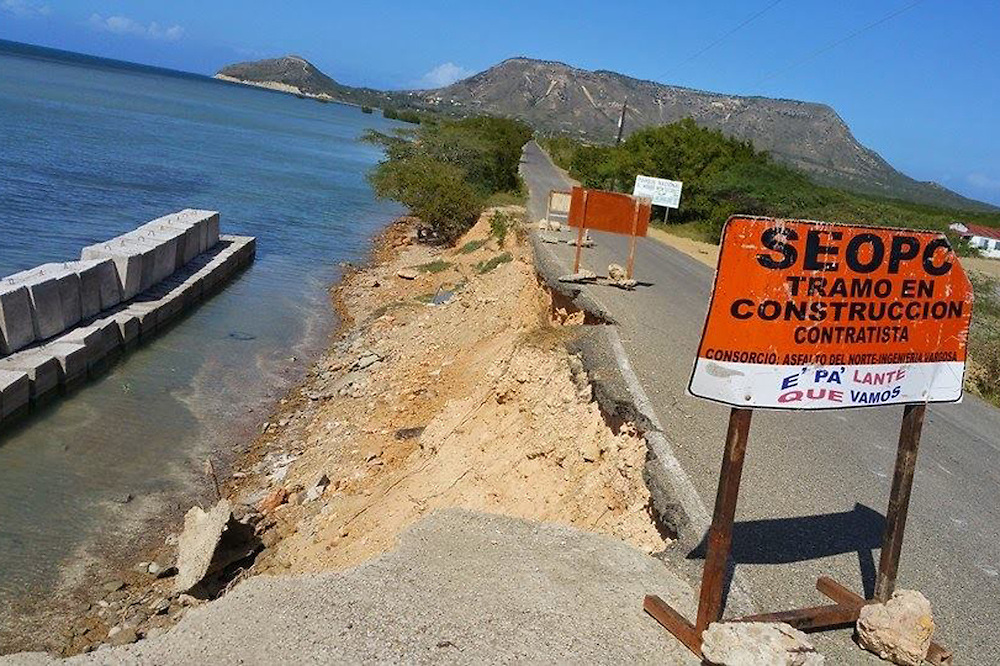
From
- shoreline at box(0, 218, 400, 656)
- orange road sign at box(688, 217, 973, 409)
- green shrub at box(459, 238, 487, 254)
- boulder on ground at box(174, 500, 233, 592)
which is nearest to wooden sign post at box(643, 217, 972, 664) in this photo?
orange road sign at box(688, 217, 973, 409)

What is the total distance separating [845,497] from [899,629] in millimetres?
2643

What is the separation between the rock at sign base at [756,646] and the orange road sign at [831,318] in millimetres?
1185

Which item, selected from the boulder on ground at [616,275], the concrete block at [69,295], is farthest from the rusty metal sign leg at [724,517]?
the concrete block at [69,295]

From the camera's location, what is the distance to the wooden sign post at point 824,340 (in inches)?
193

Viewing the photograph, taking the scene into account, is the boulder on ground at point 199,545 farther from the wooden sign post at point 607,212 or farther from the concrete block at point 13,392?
the wooden sign post at point 607,212

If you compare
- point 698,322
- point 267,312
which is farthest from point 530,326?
point 267,312

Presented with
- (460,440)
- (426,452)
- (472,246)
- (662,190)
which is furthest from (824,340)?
(662,190)

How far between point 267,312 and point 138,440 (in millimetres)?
9411

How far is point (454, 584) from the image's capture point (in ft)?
19.1

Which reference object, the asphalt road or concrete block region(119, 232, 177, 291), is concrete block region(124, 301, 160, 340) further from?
the asphalt road

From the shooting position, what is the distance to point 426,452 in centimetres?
1109

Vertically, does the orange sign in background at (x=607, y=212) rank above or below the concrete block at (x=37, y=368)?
above

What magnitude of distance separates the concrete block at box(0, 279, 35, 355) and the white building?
1695 inches

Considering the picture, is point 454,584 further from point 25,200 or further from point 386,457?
point 25,200
